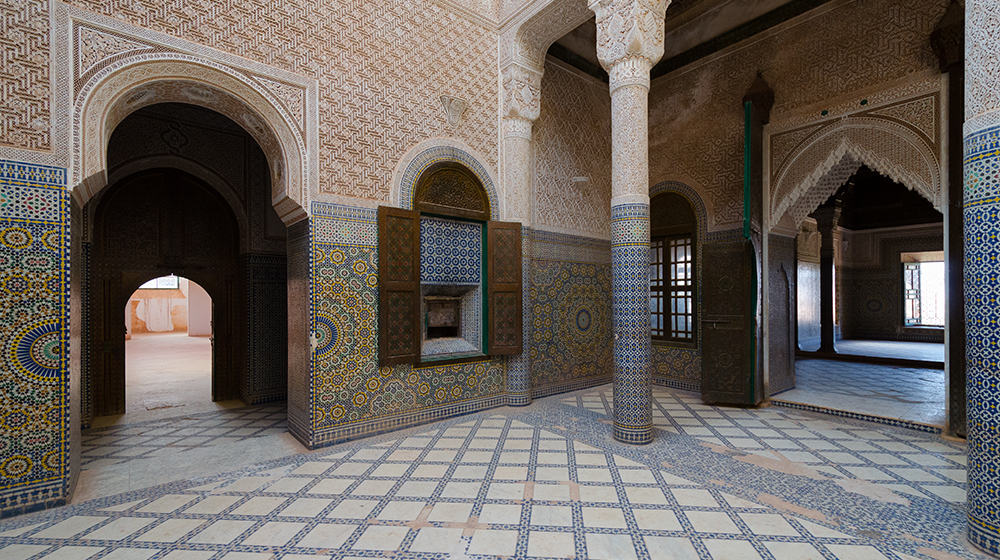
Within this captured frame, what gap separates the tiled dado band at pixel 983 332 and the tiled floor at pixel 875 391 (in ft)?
7.75

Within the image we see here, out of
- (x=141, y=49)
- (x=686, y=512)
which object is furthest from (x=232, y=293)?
(x=686, y=512)

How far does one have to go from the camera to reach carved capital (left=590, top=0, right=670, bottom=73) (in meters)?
3.62

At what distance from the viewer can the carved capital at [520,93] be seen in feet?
15.8

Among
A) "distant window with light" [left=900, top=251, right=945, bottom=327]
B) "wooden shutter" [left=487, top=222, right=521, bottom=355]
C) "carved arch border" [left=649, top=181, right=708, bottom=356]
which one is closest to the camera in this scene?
"wooden shutter" [left=487, top=222, right=521, bottom=355]

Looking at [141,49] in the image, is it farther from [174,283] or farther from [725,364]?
[174,283]

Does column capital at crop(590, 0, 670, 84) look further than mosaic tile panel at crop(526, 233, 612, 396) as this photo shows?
No

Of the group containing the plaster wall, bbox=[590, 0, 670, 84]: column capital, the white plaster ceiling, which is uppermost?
the white plaster ceiling

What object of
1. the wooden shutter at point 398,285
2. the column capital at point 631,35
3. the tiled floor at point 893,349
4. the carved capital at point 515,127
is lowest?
the tiled floor at point 893,349

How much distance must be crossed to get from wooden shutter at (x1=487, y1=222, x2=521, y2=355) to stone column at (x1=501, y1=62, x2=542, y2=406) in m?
0.12

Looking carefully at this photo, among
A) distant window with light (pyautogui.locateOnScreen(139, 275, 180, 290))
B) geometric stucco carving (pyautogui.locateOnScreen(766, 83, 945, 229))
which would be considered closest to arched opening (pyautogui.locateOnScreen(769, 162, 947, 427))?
geometric stucco carving (pyautogui.locateOnScreen(766, 83, 945, 229))

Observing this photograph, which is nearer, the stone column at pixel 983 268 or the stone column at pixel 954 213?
the stone column at pixel 983 268

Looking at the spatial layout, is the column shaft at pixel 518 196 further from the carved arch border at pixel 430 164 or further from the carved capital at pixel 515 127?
the carved arch border at pixel 430 164

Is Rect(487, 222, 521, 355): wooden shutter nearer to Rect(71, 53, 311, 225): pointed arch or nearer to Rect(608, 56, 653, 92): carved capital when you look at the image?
Rect(608, 56, 653, 92): carved capital

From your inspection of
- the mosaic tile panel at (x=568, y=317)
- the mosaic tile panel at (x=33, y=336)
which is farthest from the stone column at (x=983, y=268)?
the mosaic tile panel at (x=33, y=336)
